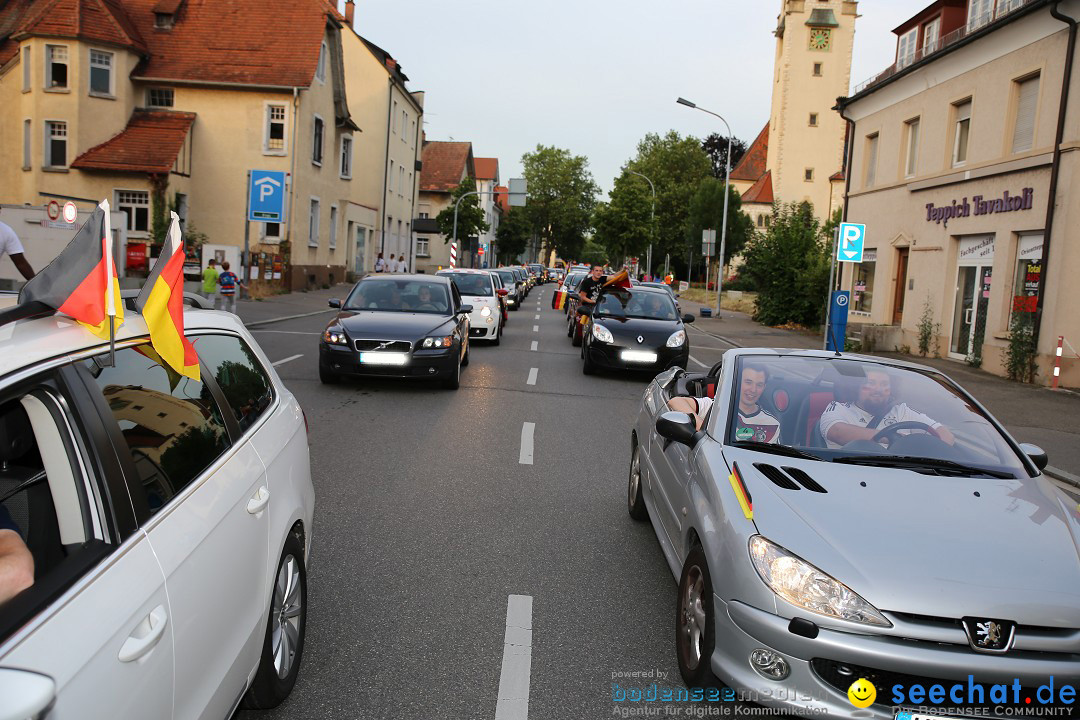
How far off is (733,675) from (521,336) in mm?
20110

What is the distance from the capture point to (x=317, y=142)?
123ft

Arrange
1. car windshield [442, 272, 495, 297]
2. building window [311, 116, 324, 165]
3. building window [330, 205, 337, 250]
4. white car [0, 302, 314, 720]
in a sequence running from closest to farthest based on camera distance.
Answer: white car [0, 302, 314, 720] < car windshield [442, 272, 495, 297] < building window [311, 116, 324, 165] < building window [330, 205, 337, 250]

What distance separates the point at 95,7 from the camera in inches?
1270

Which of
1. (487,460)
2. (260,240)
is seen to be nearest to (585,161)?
(260,240)

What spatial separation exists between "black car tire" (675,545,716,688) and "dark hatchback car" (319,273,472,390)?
8123 millimetres

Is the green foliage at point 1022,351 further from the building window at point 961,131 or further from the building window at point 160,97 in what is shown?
the building window at point 160,97

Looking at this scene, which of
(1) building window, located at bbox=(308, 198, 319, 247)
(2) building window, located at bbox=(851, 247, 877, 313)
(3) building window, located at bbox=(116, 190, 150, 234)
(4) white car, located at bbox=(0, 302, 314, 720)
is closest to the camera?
(4) white car, located at bbox=(0, 302, 314, 720)

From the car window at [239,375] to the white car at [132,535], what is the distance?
29 mm

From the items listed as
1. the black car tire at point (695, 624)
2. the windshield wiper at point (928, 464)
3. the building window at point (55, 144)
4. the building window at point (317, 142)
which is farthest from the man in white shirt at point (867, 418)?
the building window at point (317, 142)

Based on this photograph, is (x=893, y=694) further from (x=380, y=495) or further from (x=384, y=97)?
(x=384, y=97)

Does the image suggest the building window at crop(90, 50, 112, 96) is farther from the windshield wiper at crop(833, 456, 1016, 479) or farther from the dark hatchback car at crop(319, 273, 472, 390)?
the windshield wiper at crop(833, 456, 1016, 479)

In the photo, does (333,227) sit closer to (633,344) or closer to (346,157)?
(346,157)

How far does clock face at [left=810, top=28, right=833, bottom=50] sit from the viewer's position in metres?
59.4

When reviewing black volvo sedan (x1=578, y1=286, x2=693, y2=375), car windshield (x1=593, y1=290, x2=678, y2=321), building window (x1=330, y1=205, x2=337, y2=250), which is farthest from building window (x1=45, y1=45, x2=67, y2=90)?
black volvo sedan (x1=578, y1=286, x2=693, y2=375)
